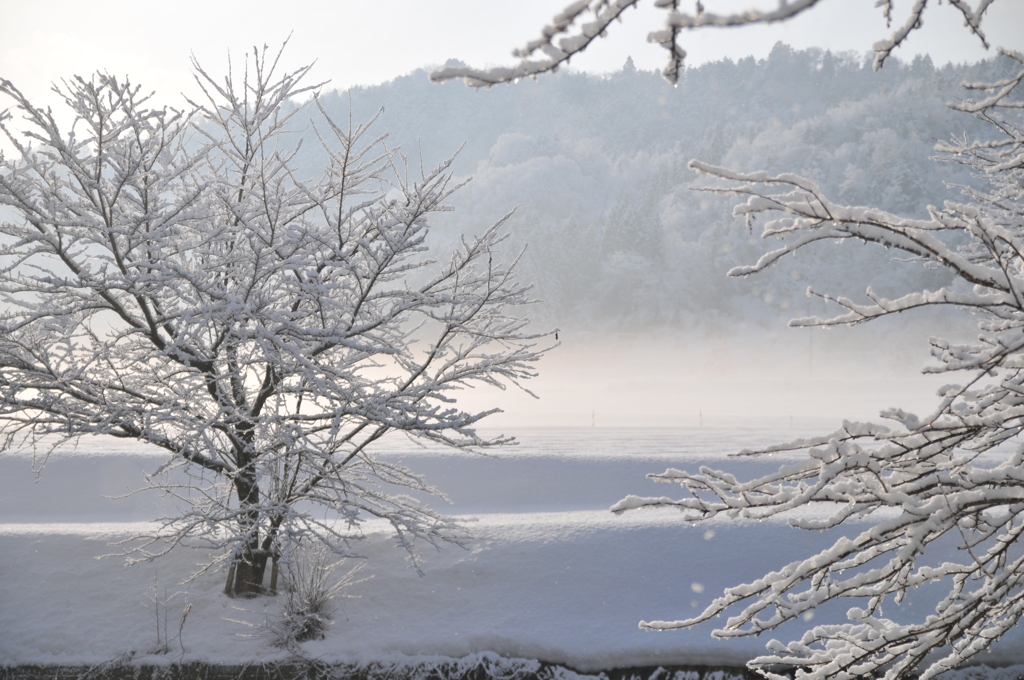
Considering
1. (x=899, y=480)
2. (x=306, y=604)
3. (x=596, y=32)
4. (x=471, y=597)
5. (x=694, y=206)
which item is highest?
(x=694, y=206)

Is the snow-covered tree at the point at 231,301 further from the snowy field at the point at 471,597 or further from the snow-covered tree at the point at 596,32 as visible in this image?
the snow-covered tree at the point at 596,32

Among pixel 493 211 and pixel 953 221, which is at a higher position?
pixel 493 211

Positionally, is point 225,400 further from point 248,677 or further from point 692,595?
point 692,595

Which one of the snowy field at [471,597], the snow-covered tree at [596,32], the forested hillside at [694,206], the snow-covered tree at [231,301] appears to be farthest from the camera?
the forested hillside at [694,206]

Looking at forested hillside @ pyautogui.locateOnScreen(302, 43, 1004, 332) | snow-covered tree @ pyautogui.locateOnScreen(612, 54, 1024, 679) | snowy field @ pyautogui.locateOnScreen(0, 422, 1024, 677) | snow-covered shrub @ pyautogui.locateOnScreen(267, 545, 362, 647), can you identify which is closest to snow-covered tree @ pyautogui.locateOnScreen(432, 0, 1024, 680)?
snow-covered tree @ pyautogui.locateOnScreen(612, 54, 1024, 679)

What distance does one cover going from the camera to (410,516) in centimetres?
609

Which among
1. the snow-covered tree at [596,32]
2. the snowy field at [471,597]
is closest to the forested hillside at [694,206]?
the snowy field at [471,597]

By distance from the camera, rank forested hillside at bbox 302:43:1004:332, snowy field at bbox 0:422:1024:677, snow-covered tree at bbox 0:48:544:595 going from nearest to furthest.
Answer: snow-covered tree at bbox 0:48:544:595 < snowy field at bbox 0:422:1024:677 < forested hillside at bbox 302:43:1004:332

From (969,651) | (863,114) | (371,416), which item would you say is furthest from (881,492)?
(863,114)

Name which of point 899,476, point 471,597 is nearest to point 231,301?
point 471,597

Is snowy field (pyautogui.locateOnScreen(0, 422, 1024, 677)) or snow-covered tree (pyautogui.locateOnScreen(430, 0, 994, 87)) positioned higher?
snow-covered tree (pyautogui.locateOnScreen(430, 0, 994, 87))

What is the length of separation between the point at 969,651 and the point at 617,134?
9522 cm

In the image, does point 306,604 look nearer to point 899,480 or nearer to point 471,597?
point 471,597

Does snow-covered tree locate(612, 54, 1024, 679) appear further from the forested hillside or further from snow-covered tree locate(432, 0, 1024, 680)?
the forested hillside
